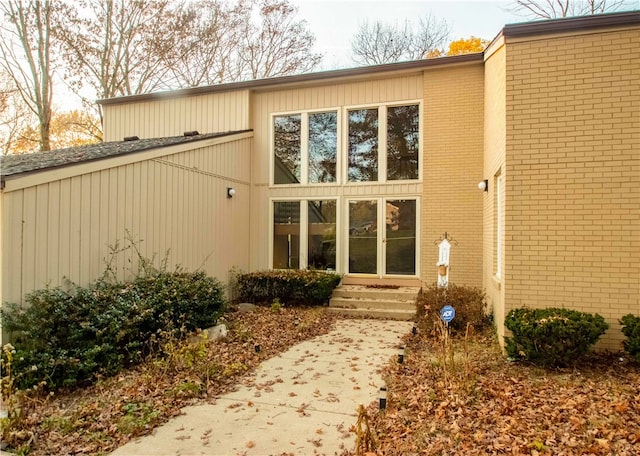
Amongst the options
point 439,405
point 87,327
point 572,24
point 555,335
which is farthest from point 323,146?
point 439,405

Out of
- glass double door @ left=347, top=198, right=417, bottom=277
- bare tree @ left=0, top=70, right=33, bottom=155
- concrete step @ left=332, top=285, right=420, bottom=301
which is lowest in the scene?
concrete step @ left=332, top=285, right=420, bottom=301

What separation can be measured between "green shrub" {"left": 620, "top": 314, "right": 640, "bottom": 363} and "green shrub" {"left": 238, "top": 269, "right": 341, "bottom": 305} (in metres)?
5.67

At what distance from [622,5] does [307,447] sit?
61.5 feet

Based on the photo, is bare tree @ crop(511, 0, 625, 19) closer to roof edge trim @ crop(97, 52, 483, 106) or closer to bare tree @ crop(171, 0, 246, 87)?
roof edge trim @ crop(97, 52, 483, 106)

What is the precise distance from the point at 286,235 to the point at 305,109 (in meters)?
3.55

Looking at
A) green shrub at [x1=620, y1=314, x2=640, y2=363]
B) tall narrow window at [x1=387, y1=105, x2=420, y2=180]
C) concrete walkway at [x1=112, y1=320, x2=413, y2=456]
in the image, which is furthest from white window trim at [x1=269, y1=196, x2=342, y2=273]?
green shrub at [x1=620, y1=314, x2=640, y2=363]

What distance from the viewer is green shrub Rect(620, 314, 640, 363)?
14.7ft

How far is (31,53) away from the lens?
1647 centimetres

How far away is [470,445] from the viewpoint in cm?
304

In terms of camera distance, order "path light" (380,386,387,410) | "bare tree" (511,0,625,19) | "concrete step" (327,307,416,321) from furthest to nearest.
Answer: "bare tree" (511,0,625,19)
"concrete step" (327,307,416,321)
"path light" (380,386,387,410)

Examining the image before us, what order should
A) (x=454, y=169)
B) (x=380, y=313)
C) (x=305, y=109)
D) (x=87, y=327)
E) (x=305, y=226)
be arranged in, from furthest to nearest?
(x=305, y=109), (x=305, y=226), (x=454, y=169), (x=380, y=313), (x=87, y=327)

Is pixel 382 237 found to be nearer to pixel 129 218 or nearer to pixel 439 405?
pixel 129 218

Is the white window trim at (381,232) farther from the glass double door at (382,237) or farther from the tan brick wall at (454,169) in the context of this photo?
the tan brick wall at (454,169)

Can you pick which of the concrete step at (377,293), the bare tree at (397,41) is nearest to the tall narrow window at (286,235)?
the concrete step at (377,293)
